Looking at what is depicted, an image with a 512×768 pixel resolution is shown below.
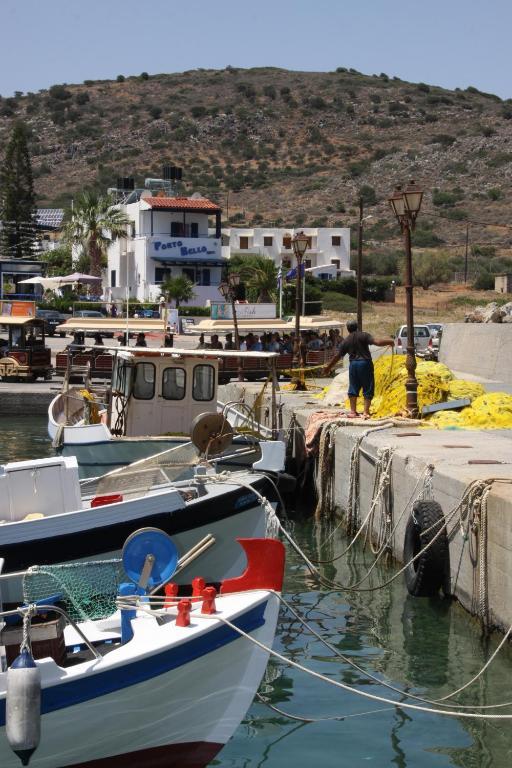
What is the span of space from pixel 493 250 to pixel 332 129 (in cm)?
5950

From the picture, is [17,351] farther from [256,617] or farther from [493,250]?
[493,250]

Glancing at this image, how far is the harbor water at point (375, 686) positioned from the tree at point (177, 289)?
52.3m

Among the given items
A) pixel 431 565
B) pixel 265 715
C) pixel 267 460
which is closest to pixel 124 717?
pixel 265 715

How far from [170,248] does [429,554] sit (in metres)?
59.0

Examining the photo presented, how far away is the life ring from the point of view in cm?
1127

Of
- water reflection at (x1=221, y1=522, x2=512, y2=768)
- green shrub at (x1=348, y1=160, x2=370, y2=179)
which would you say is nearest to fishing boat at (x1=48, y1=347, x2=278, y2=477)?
water reflection at (x1=221, y1=522, x2=512, y2=768)

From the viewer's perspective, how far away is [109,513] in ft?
33.4

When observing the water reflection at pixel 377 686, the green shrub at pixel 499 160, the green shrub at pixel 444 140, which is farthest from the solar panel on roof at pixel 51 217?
the water reflection at pixel 377 686

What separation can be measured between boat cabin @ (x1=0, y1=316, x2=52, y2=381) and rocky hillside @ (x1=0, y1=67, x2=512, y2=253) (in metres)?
66.0

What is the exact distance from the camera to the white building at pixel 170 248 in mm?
68688

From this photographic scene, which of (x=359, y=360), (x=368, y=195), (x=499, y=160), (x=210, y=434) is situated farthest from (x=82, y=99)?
(x=210, y=434)

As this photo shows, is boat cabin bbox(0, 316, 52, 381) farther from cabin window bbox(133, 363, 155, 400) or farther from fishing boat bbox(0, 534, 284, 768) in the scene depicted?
fishing boat bbox(0, 534, 284, 768)

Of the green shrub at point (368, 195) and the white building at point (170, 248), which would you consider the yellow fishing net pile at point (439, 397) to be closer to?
the white building at point (170, 248)

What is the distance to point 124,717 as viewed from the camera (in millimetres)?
7168
